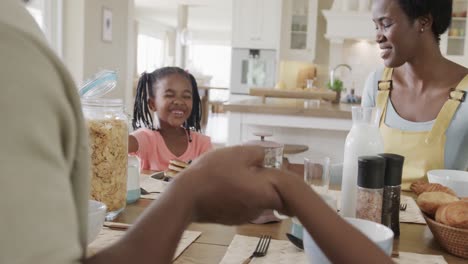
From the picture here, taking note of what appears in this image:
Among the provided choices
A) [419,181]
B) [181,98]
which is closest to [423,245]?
[419,181]

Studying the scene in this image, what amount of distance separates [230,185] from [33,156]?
0.19m

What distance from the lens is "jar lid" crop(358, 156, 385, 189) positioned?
0.82 metres

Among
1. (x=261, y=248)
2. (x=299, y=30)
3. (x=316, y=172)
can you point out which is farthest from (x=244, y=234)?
(x=299, y=30)

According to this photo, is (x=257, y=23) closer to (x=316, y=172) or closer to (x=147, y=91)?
(x=147, y=91)

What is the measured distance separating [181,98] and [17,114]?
58.7 inches

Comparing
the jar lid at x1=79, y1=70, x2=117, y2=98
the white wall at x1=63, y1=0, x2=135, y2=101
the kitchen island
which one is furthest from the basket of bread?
the white wall at x1=63, y1=0, x2=135, y2=101

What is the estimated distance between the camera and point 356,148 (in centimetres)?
95

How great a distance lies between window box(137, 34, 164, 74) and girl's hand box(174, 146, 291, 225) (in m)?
13.1

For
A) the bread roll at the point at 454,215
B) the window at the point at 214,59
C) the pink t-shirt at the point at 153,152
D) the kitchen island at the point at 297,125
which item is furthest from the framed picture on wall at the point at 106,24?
the window at the point at 214,59

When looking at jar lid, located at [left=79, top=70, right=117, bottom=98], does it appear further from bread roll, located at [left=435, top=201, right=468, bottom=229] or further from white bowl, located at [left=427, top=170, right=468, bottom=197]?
white bowl, located at [left=427, top=170, right=468, bottom=197]

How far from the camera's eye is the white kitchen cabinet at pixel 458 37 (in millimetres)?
5789

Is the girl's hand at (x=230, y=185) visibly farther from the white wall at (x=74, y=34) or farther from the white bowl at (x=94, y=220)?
the white wall at (x=74, y=34)

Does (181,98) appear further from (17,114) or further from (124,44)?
(124,44)

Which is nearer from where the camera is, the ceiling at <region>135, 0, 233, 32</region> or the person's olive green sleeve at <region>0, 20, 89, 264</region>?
the person's olive green sleeve at <region>0, 20, 89, 264</region>
